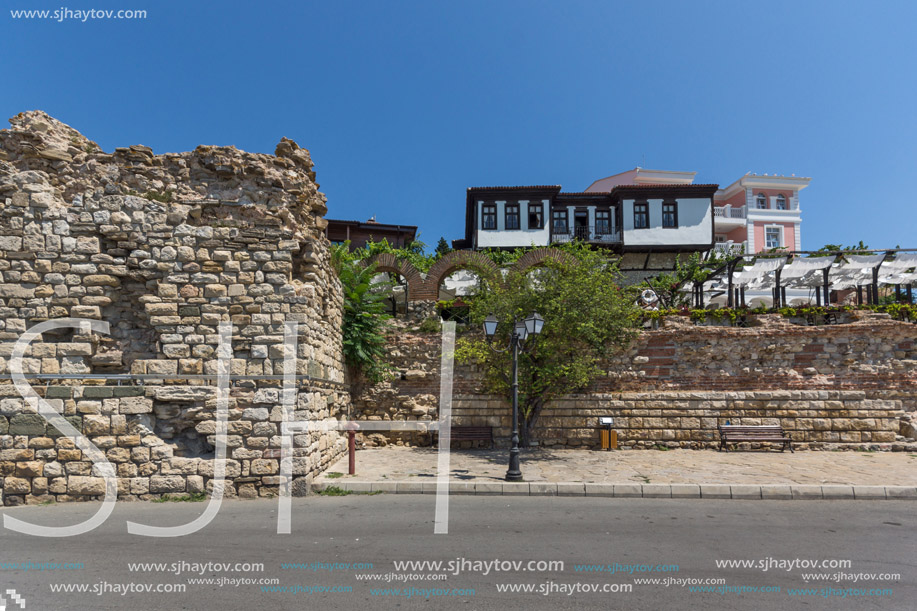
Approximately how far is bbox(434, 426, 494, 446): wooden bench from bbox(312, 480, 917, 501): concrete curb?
4.28m

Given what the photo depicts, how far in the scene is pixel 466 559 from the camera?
524 centimetres

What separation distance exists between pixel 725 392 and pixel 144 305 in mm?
12873

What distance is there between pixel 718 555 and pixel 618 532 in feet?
3.89

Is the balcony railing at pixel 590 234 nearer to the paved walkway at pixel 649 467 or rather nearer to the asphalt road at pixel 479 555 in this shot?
the paved walkway at pixel 649 467

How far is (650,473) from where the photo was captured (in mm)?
9891

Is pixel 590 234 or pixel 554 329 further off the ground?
pixel 590 234

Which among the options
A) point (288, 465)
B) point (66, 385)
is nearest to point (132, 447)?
point (66, 385)

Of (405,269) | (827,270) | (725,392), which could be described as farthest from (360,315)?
(827,270)

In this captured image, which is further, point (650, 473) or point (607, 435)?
point (607, 435)

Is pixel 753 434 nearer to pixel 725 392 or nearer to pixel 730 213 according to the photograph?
pixel 725 392

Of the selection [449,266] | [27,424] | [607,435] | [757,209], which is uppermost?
[757,209]

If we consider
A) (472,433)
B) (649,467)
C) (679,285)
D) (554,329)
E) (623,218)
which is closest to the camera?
(649,467)

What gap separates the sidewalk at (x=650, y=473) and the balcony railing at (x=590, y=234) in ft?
61.4

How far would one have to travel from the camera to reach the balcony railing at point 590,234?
2995cm
